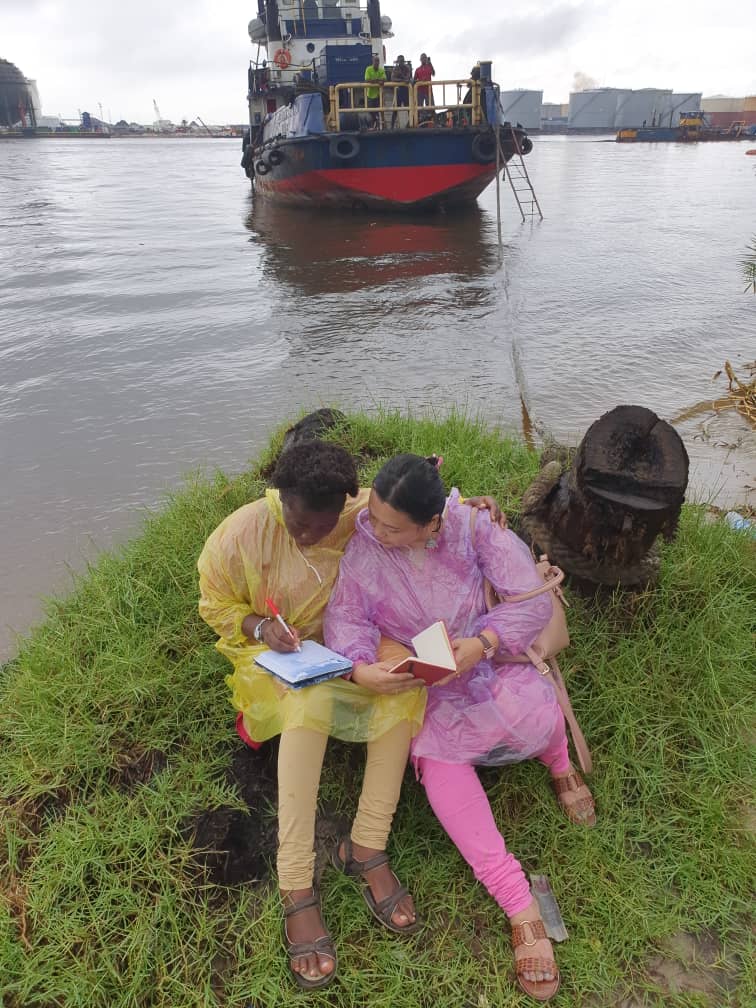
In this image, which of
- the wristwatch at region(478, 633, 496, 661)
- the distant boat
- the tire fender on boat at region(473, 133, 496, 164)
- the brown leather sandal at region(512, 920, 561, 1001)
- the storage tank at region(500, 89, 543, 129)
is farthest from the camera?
the storage tank at region(500, 89, 543, 129)

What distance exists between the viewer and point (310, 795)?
6.61 ft

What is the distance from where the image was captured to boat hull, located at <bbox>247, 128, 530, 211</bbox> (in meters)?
14.1

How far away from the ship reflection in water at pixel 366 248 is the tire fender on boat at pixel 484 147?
4.55 ft

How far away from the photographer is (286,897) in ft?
6.38

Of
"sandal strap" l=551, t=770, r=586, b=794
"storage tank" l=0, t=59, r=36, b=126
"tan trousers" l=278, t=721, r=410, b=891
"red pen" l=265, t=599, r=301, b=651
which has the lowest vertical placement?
"sandal strap" l=551, t=770, r=586, b=794

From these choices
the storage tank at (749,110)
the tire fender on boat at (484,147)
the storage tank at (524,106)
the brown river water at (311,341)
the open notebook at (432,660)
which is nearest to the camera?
the open notebook at (432,660)

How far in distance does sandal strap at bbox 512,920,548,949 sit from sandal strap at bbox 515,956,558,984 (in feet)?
0.12

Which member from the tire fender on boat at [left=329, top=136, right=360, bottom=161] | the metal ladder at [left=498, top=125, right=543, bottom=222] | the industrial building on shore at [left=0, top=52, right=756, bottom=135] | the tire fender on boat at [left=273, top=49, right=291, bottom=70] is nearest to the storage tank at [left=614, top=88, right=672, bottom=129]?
the industrial building on shore at [left=0, top=52, right=756, bottom=135]

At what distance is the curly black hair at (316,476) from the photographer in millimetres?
2014

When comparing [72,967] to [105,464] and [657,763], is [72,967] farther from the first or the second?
[105,464]

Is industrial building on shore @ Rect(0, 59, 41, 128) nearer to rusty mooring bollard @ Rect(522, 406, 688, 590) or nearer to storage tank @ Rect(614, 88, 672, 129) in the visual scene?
storage tank @ Rect(614, 88, 672, 129)

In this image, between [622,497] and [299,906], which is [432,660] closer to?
[299,906]

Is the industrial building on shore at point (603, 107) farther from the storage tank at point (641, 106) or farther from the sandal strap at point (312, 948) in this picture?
the sandal strap at point (312, 948)

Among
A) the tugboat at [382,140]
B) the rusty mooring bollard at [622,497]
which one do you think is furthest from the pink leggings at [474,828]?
the tugboat at [382,140]
